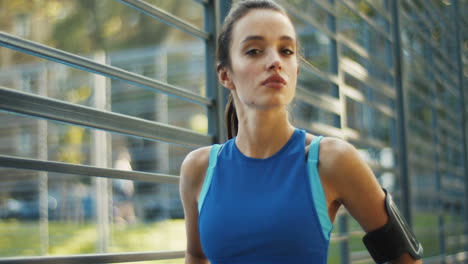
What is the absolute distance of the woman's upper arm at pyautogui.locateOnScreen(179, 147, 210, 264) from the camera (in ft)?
4.49

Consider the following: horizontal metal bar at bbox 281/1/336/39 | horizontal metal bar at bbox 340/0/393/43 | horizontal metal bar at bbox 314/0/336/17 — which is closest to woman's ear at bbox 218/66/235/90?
horizontal metal bar at bbox 281/1/336/39

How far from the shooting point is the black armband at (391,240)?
124 cm

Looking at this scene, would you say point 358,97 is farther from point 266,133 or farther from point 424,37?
point 266,133

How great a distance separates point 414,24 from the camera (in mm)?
4699

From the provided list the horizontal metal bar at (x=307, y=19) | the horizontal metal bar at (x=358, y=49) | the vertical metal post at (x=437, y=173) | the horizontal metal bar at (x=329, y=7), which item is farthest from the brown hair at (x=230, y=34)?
the vertical metal post at (x=437, y=173)

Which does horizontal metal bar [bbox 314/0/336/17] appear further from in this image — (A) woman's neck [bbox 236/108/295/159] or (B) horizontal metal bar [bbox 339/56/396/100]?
(A) woman's neck [bbox 236/108/295/159]

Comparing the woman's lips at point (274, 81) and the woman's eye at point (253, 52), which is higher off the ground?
the woman's eye at point (253, 52)

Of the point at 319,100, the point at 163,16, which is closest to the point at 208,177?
the point at 163,16

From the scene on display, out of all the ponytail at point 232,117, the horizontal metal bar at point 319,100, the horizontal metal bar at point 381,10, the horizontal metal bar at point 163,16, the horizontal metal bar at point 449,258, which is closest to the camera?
the ponytail at point 232,117

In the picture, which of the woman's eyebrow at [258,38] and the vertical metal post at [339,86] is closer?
the woman's eyebrow at [258,38]

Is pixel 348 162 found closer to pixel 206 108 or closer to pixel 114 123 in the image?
pixel 114 123

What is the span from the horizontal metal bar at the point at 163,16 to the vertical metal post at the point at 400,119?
187cm

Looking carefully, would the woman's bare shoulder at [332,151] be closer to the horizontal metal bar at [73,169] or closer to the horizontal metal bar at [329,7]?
the horizontal metal bar at [73,169]

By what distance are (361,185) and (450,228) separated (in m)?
5.50
